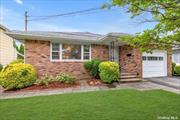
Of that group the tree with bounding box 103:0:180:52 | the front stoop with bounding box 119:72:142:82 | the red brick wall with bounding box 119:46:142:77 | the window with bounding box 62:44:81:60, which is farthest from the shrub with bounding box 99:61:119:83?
the tree with bounding box 103:0:180:52

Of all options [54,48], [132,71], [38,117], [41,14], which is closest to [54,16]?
[41,14]

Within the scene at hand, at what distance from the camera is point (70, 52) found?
13.1 meters

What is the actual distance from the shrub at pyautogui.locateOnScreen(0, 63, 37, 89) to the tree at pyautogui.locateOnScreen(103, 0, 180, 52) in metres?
7.89

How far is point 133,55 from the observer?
13.2 meters

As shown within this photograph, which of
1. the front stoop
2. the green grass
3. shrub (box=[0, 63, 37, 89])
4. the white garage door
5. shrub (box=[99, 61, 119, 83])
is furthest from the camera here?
the white garage door

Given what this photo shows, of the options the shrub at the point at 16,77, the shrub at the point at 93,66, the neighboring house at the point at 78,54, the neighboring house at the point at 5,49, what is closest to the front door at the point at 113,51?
the neighboring house at the point at 78,54

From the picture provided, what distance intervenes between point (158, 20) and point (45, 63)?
31.1ft

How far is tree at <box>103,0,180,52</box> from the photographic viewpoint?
143 inches

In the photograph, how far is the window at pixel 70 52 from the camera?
41.9 ft

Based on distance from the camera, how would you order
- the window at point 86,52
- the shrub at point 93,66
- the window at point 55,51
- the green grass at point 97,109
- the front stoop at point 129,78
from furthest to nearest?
the window at point 86,52, the window at point 55,51, the shrub at point 93,66, the front stoop at point 129,78, the green grass at point 97,109

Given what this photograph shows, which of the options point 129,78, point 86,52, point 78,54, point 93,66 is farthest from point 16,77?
point 129,78

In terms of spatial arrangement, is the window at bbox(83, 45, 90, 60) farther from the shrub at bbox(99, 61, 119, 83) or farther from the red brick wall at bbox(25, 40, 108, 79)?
the shrub at bbox(99, 61, 119, 83)

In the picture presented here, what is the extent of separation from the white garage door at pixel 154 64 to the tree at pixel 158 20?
1019 centimetres

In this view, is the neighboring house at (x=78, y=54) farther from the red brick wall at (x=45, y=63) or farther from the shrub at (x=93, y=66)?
the shrub at (x=93, y=66)
